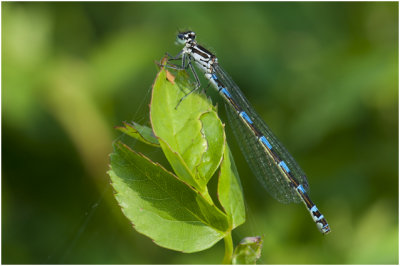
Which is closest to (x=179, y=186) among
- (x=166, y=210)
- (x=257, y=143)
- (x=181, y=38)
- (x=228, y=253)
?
(x=166, y=210)

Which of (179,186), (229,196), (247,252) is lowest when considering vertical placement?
(247,252)

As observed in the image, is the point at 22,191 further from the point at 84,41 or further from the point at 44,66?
the point at 84,41

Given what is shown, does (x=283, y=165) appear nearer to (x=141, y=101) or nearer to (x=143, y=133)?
(x=141, y=101)

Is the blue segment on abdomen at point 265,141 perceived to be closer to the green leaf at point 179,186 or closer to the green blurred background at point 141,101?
the green blurred background at point 141,101

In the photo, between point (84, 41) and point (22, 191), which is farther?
point (84, 41)

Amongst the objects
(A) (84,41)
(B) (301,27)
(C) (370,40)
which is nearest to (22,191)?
(A) (84,41)

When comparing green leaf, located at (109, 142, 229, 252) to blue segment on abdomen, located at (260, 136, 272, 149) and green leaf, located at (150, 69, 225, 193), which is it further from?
blue segment on abdomen, located at (260, 136, 272, 149)
